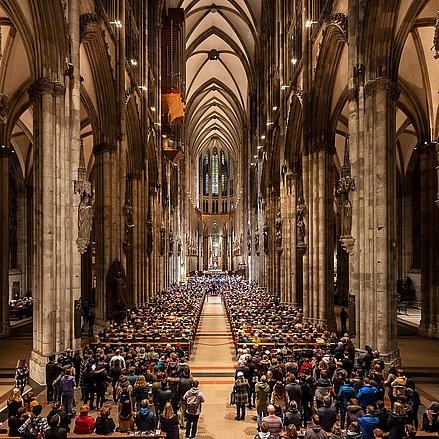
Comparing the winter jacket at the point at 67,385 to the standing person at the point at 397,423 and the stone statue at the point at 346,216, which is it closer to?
the standing person at the point at 397,423

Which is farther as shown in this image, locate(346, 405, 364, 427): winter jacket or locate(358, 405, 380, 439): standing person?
locate(346, 405, 364, 427): winter jacket

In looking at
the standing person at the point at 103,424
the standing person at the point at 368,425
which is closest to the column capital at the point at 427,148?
the standing person at the point at 368,425

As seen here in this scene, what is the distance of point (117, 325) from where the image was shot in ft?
73.4

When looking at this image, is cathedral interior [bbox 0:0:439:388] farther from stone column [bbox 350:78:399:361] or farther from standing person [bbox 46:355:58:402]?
standing person [bbox 46:355:58:402]

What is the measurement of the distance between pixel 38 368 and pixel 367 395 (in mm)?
9616

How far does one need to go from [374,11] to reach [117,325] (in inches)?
626

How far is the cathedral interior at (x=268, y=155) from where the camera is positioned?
51.2 feet

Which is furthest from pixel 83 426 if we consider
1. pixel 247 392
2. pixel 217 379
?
pixel 217 379

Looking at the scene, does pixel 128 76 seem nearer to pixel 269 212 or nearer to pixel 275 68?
pixel 275 68

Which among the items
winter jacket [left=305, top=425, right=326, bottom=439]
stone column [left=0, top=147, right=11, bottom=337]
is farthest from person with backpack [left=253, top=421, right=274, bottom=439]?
stone column [left=0, top=147, right=11, bottom=337]

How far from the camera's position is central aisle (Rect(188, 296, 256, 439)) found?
11702 mm

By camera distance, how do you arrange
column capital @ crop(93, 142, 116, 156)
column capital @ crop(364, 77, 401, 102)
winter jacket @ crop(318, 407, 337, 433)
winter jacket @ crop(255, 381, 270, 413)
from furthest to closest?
column capital @ crop(93, 142, 116, 156)
column capital @ crop(364, 77, 401, 102)
winter jacket @ crop(255, 381, 270, 413)
winter jacket @ crop(318, 407, 337, 433)

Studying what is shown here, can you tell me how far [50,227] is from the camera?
15.6 meters

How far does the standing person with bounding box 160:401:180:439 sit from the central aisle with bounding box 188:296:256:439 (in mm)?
1716
